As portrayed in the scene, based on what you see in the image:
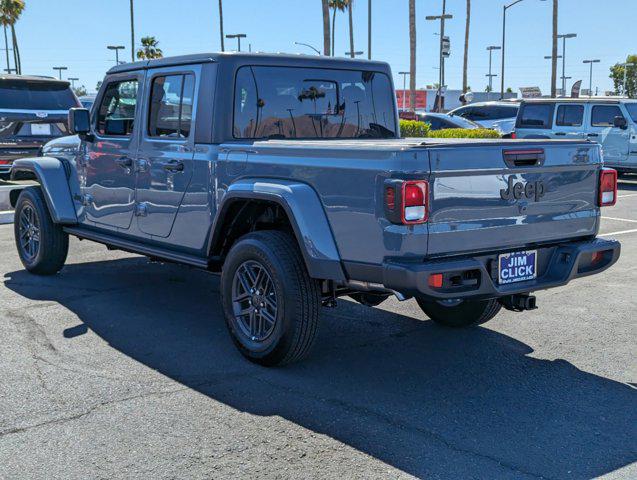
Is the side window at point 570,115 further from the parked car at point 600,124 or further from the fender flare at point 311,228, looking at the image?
the fender flare at point 311,228

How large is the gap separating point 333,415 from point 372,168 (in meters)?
1.31

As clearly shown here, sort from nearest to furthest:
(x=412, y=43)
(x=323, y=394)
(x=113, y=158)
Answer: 1. (x=323, y=394)
2. (x=113, y=158)
3. (x=412, y=43)

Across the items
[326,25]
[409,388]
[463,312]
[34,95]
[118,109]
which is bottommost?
[409,388]

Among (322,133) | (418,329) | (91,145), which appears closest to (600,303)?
(418,329)

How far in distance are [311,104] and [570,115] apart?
13.6m

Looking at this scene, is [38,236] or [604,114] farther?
[604,114]

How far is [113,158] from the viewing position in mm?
6617

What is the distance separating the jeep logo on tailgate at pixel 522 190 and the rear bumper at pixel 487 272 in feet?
1.07

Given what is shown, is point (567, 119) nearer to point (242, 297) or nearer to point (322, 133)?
point (322, 133)

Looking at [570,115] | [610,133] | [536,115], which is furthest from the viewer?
[536,115]

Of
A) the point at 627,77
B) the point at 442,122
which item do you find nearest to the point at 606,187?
the point at 442,122

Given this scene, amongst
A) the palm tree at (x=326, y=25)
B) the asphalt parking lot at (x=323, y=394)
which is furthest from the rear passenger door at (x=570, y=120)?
the asphalt parking lot at (x=323, y=394)

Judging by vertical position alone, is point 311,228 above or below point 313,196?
below

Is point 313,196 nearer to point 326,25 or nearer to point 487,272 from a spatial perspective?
point 487,272
